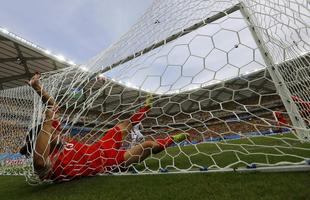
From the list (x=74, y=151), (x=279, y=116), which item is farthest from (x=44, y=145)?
(x=279, y=116)

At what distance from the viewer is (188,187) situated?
5.25 feet

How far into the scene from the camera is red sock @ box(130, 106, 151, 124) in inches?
91.4

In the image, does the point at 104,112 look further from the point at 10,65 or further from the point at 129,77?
the point at 10,65

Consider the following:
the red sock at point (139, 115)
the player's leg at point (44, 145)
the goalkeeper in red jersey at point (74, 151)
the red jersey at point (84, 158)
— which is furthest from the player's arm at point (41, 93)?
the red sock at point (139, 115)

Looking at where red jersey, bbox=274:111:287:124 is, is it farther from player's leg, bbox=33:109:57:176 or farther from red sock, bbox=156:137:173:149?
player's leg, bbox=33:109:57:176

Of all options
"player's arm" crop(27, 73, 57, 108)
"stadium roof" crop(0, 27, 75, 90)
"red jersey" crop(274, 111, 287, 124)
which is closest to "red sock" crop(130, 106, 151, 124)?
"player's arm" crop(27, 73, 57, 108)

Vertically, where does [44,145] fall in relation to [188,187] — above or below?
above

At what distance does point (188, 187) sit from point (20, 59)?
1531cm

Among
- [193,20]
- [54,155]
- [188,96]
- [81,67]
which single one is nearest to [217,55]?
[188,96]

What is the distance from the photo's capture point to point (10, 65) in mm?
15180

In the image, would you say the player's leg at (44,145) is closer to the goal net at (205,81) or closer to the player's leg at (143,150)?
the goal net at (205,81)

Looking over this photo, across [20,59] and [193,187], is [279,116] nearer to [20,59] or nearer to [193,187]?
[193,187]

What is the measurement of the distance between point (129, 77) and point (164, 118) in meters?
0.47

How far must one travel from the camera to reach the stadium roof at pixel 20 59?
1305 cm
